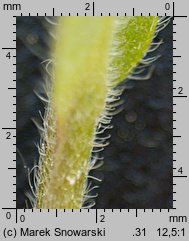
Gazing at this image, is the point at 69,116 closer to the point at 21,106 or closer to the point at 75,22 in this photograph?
the point at 75,22

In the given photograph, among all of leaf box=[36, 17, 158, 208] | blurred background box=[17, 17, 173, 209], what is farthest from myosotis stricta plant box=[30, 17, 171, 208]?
blurred background box=[17, 17, 173, 209]

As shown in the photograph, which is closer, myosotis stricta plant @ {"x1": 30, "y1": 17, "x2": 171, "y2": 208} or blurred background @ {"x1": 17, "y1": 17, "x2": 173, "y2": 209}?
myosotis stricta plant @ {"x1": 30, "y1": 17, "x2": 171, "y2": 208}

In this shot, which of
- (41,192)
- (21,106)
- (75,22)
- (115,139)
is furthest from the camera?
(115,139)

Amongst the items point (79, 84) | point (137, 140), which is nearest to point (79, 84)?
point (79, 84)

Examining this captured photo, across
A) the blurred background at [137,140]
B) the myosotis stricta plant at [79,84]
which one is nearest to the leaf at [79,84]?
the myosotis stricta plant at [79,84]

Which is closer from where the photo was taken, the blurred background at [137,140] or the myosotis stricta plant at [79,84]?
the myosotis stricta plant at [79,84]

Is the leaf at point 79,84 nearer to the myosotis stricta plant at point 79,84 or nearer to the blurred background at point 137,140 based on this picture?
the myosotis stricta plant at point 79,84

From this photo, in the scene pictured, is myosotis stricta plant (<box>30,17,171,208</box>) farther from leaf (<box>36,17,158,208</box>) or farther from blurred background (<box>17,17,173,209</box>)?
blurred background (<box>17,17,173,209</box>)

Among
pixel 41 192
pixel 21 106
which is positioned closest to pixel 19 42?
pixel 21 106
